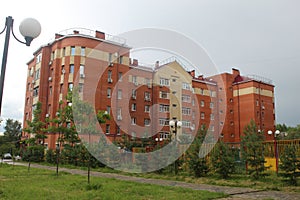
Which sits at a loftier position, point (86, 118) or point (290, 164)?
point (86, 118)

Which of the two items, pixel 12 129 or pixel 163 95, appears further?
pixel 12 129

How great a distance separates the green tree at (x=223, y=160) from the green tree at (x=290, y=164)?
2244 mm

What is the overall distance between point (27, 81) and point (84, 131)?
1166 inches

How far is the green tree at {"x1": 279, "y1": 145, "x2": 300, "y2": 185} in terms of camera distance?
976 cm

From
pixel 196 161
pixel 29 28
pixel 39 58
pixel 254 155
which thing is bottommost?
pixel 196 161

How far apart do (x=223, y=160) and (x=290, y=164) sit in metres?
2.70

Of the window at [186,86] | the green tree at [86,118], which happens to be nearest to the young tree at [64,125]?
the green tree at [86,118]

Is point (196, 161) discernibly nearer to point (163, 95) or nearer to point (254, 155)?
point (254, 155)

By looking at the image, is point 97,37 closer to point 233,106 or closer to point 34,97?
point 34,97

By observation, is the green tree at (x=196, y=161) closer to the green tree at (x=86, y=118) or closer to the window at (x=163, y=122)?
the green tree at (x=86, y=118)

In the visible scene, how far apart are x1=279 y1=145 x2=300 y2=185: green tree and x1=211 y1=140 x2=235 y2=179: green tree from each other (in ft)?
7.36

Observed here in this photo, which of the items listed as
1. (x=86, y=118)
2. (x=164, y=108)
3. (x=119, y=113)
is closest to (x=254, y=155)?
(x=86, y=118)

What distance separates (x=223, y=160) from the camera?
38.9 ft

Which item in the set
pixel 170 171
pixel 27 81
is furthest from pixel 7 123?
pixel 170 171
